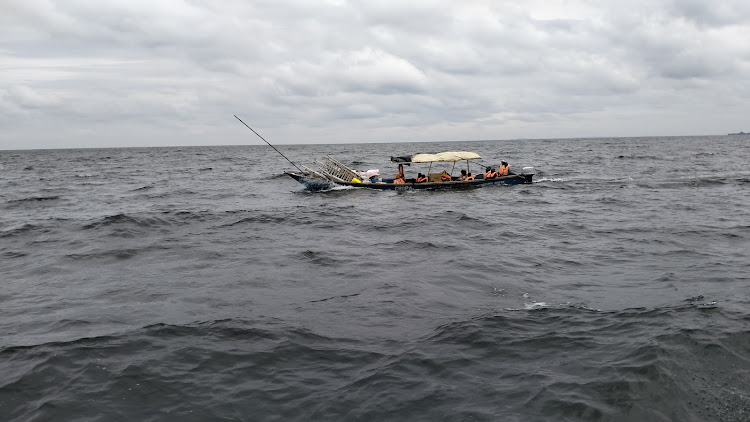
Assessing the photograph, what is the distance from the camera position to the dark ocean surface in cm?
724

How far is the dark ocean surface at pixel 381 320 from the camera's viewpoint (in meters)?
7.24

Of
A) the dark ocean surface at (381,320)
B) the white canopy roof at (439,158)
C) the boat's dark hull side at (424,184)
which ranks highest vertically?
the white canopy roof at (439,158)

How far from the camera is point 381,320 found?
33.9 feet

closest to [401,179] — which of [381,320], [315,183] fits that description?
[315,183]

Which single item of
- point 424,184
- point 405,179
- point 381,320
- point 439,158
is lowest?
point 381,320

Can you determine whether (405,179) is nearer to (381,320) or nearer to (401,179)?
(401,179)

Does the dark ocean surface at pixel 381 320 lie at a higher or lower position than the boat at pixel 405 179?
lower

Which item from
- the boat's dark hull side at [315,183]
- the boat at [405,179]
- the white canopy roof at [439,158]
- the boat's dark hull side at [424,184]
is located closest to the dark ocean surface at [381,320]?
the white canopy roof at [439,158]

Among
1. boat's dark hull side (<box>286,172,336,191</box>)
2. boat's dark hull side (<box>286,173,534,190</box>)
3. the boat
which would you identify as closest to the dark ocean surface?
the boat

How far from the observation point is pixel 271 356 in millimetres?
8805

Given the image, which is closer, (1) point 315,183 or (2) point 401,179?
(2) point 401,179

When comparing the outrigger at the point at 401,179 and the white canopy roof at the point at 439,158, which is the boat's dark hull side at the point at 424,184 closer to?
the outrigger at the point at 401,179

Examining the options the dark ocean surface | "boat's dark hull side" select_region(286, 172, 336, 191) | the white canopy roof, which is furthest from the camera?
"boat's dark hull side" select_region(286, 172, 336, 191)

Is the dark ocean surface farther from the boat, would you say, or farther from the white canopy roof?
the boat
